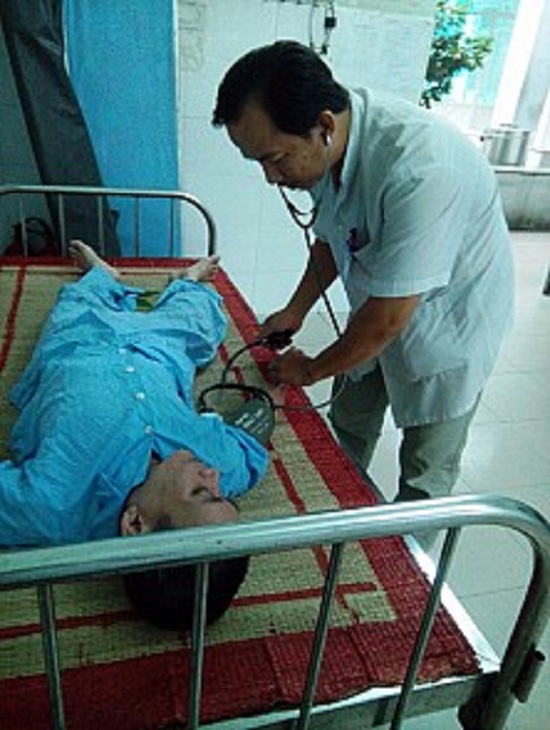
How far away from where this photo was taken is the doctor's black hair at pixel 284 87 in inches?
41.1

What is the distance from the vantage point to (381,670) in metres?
1.02

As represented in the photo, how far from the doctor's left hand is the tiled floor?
2.79 feet

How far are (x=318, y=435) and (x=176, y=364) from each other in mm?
430

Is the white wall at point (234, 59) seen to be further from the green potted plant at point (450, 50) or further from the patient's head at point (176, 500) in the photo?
the patient's head at point (176, 500)

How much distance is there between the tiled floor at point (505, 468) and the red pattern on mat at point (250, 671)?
57cm

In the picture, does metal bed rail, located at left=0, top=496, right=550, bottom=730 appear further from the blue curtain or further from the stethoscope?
the blue curtain

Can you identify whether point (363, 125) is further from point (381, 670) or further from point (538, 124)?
point (538, 124)

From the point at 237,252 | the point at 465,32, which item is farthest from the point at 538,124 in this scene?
the point at 237,252

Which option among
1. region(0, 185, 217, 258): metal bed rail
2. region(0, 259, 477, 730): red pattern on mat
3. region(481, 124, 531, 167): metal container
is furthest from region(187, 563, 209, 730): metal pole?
region(481, 124, 531, 167): metal container

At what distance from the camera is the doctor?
3.57ft

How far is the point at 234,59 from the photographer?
9.29 feet

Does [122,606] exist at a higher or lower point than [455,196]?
lower

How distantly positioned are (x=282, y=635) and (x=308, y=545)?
0.41 m

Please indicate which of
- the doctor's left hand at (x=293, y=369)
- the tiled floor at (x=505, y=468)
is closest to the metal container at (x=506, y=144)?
the tiled floor at (x=505, y=468)
